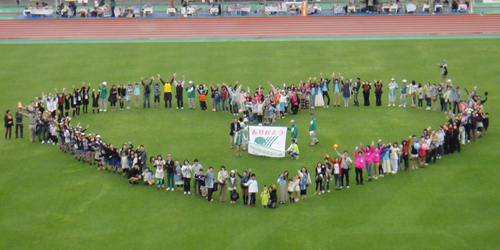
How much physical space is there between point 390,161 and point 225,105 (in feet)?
37.8

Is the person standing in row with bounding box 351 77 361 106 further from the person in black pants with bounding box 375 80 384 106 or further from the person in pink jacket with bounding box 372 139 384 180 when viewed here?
the person in pink jacket with bounding box 372 139 384 180

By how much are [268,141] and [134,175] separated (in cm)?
637

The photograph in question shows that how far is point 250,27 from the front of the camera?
53.0m

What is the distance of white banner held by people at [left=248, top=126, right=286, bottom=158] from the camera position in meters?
30.1

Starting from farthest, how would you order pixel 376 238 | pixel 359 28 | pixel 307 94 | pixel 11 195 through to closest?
1. pixel 359 28
2. pixel 307 94
3. pixel 11 195
4. pixel 376 238

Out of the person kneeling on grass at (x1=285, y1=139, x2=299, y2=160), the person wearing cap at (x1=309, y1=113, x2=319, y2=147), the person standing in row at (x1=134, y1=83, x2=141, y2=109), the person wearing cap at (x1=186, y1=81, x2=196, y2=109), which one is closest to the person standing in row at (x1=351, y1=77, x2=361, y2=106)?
the person wearing cap at (x1=309, y1=113, x2=319, y2=147)

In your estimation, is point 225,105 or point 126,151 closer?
point 126,151

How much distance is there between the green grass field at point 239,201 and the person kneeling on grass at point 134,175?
419 millimetres

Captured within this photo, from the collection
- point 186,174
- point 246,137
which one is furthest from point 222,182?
point 246,137

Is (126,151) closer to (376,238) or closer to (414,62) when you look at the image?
(376,238)

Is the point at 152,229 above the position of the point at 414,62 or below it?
below

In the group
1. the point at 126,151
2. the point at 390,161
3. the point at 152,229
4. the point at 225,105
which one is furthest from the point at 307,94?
the point at 152,229

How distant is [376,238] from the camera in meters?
23.8

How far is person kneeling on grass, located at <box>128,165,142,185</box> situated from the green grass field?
0.42 m
